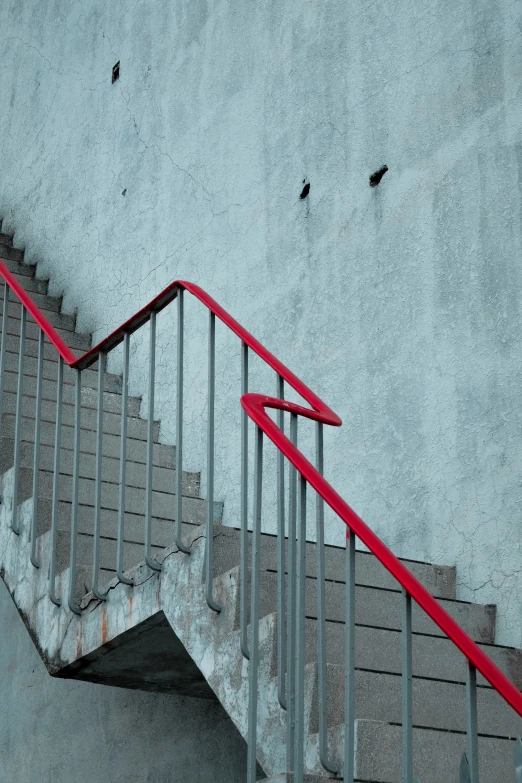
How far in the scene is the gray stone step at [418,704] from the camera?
8.34 ft

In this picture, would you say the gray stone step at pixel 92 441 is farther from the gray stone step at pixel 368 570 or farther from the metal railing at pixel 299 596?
the gray stone step at pixel 368 570

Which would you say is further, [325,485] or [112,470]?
[112,470]

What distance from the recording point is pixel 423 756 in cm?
243

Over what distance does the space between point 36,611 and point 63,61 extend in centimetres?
424

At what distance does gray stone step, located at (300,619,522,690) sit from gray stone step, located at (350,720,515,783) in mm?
271

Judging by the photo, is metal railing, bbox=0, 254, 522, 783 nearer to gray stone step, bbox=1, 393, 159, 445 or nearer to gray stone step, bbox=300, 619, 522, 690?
gray stone step, bbox=300, 619, 522, 690

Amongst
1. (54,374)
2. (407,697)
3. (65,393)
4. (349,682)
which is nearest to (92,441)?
(65,393)

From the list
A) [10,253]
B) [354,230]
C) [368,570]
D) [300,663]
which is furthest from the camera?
[10,253]

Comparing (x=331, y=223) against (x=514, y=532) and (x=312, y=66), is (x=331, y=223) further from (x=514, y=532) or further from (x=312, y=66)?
(x=514, y=532)

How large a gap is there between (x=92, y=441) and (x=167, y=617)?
1.63 m

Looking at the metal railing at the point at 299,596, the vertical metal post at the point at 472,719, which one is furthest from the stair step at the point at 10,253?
the vertical metal post at the point at 472,719

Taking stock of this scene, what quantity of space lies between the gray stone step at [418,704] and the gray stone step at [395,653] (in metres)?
0.05

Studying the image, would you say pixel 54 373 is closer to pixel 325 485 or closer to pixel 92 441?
pixel 92 441

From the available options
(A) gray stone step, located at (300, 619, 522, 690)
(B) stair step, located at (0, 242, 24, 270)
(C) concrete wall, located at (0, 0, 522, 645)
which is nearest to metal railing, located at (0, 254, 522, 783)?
(A) gray stone step, located at (300, 619, 522, 690)
